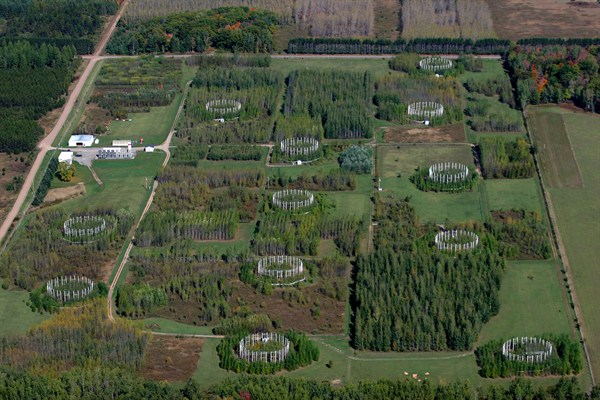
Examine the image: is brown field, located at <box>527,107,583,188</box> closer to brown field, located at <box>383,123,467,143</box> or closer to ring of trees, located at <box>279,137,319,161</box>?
brown field, located at <box>383,123,467,143</box>

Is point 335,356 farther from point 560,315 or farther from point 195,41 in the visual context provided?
point 195,41

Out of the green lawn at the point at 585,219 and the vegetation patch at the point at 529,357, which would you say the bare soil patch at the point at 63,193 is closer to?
the green lawn at the point at 585,219

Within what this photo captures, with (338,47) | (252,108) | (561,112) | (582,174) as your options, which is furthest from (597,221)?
(338,47)

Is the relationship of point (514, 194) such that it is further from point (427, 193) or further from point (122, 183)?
point (122, 183)

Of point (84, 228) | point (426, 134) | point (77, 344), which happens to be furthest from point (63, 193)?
point (426, 134)

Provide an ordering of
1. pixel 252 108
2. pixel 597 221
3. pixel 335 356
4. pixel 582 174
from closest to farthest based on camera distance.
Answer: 1. pixel 335 356
2. pixel 597 221
3. pixel 582 174
4. pixel 252 108

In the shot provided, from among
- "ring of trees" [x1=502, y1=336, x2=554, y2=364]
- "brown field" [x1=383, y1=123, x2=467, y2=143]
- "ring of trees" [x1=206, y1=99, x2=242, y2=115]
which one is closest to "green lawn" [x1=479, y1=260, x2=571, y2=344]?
"ring of trees" [x1=502, y1=336, x2=554, y2=364]

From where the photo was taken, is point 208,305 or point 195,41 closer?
point 208,305
